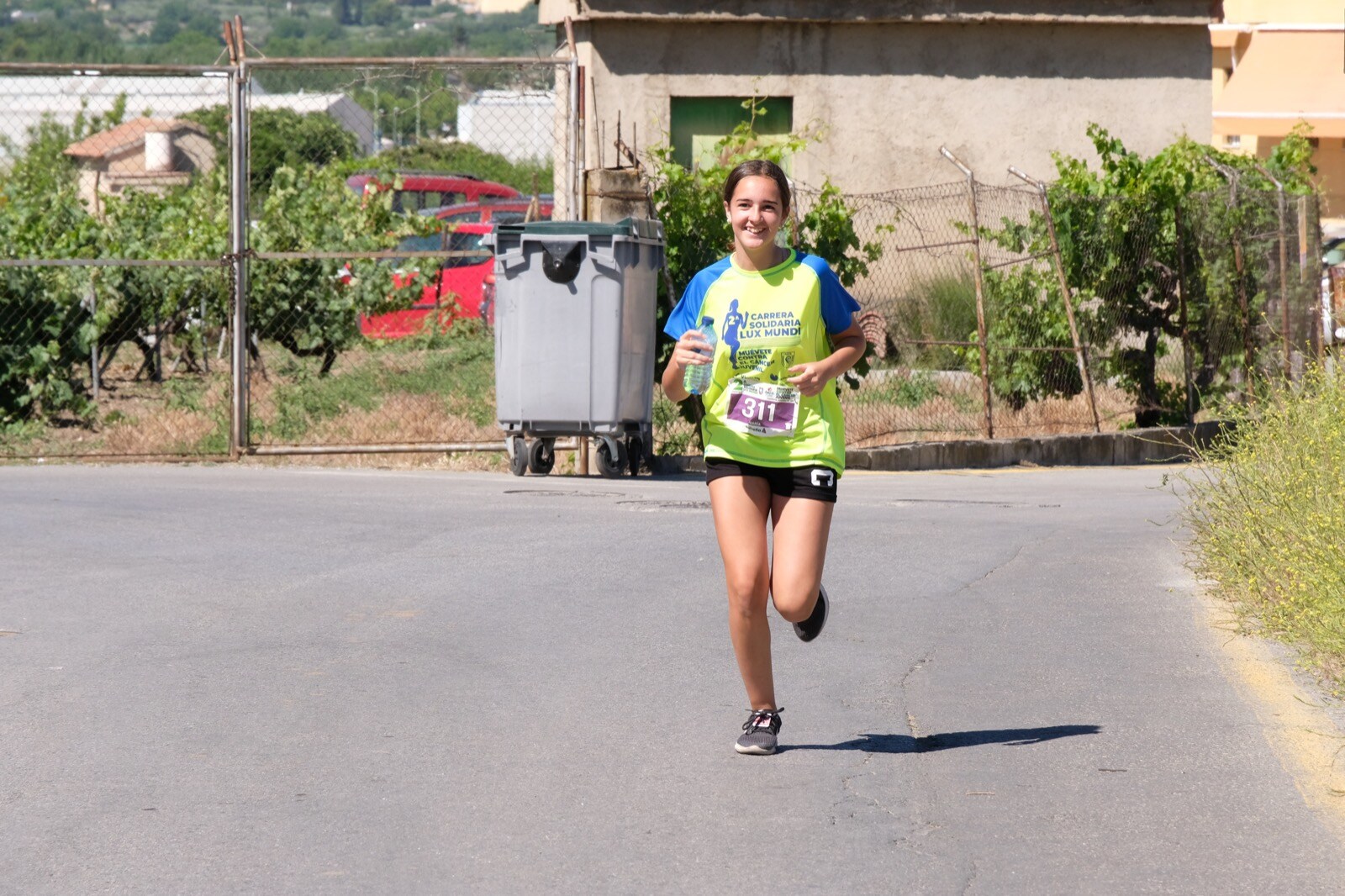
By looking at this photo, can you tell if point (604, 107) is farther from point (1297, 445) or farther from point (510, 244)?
point (1297, 445)

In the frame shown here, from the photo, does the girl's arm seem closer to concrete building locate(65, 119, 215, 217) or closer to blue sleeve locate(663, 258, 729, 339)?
blue sleeve locate(663, 258, 729, 339)

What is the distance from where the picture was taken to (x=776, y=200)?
18.5 ft

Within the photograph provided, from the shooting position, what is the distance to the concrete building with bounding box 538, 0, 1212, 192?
2070cm

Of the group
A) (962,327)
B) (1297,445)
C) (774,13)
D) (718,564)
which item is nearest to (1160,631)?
(1297,445)

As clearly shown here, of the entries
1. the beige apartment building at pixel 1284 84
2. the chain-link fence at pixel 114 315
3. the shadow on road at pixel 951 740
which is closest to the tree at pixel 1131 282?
the chain-link fence at pixel 114 315

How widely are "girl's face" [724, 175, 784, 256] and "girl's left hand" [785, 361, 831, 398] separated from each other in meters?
0.39

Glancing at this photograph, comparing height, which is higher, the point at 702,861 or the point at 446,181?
the point at 446,181

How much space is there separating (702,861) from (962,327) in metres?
13.3

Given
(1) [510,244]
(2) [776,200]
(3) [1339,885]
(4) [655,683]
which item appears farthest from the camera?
(1) [510,244]

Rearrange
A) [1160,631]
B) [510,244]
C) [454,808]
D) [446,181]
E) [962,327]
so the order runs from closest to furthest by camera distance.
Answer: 1. [454,808]
2. [1160,631]
3. [510,244]
4. [962,327]
5. [446,181]

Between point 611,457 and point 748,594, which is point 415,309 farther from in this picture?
point 748,594

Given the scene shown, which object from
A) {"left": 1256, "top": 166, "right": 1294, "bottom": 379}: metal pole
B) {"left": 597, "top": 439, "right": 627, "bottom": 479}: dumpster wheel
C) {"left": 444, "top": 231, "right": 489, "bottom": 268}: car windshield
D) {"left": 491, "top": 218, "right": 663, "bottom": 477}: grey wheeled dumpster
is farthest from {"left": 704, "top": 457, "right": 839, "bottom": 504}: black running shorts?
{"left": 444, "top": 231, "right": 489, "bottom": 268}: car windshield

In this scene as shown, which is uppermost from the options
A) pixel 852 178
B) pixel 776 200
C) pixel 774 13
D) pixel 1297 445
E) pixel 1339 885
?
pixel 774 13

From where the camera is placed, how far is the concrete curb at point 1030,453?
48.0ft
